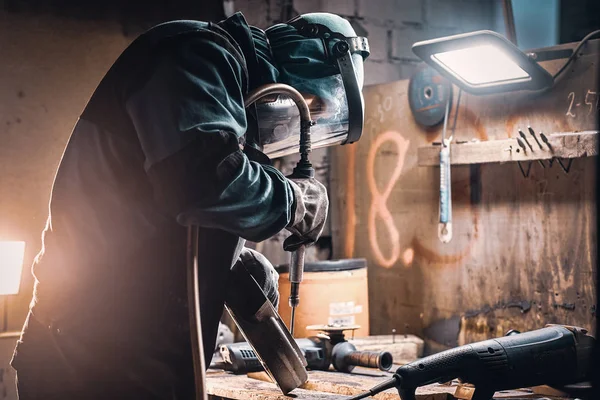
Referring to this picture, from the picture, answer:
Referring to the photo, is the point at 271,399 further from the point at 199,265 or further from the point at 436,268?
the point at 436,268

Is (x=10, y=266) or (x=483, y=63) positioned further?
(x=10, y=266)

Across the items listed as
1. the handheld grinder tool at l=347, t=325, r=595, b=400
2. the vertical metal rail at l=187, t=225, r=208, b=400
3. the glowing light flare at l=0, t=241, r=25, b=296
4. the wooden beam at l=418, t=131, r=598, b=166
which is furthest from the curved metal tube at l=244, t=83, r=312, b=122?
the glowing light flare at l=0, t=241, r=25, b=296

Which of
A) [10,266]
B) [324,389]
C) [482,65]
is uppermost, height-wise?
[482,65]

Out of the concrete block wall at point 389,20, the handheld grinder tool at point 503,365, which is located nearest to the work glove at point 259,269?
the handheld grinder tool at point 503,365

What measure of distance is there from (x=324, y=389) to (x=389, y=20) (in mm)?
2497

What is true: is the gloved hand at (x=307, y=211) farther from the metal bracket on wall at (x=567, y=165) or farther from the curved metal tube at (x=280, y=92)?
the metal bracket on wall at (x=567, y=165)

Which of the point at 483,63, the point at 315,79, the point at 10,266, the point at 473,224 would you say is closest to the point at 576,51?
the point at 483,63

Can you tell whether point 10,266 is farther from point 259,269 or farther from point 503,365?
point 503,365

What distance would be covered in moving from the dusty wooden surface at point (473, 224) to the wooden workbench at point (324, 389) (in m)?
0.78

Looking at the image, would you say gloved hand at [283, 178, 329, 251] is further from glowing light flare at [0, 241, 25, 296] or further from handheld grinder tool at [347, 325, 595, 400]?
glowing light flare at [0, 241, 25, 296]

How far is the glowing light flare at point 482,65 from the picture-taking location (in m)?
3.08

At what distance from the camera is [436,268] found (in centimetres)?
373

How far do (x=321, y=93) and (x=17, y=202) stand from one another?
2.43 m

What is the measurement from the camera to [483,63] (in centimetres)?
318
